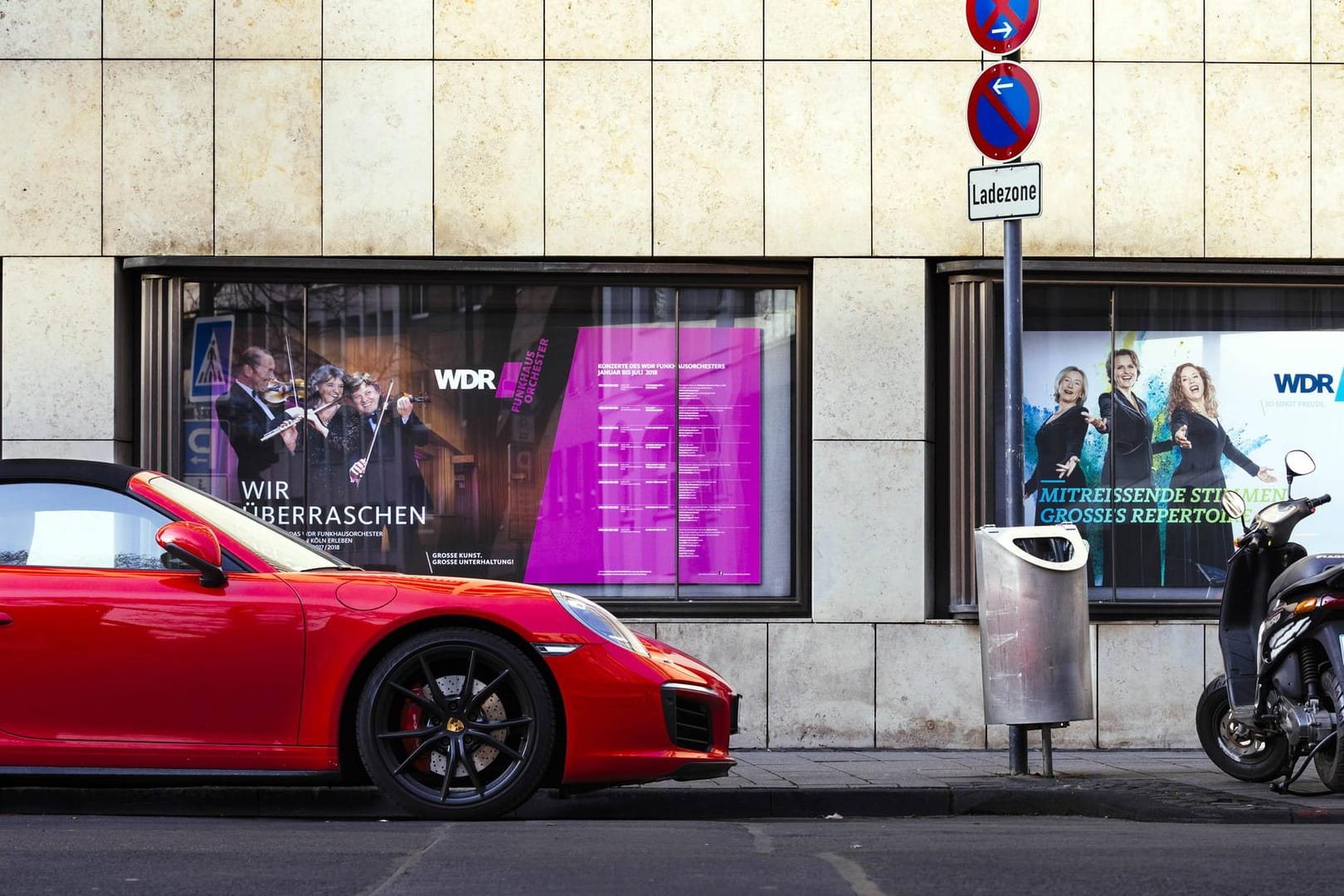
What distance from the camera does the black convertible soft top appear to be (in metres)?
6.68

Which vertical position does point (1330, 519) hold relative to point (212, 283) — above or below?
below

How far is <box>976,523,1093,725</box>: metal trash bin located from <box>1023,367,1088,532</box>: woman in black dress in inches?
111

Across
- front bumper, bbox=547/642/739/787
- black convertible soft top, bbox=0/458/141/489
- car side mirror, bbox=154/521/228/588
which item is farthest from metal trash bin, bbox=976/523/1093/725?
black convertible soft top, bbox=0/458/141/489

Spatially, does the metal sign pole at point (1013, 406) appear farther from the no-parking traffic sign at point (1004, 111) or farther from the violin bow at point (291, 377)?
the violin bow at point (291, 377)

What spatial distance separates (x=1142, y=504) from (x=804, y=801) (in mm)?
4419

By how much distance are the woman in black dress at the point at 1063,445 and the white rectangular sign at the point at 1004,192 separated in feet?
8.85

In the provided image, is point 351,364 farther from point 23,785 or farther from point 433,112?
point 23,785

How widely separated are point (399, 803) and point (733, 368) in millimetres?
4976

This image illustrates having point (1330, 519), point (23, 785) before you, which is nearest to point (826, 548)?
point (1330, 519)

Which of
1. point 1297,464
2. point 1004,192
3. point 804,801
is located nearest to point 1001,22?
point 1004,192

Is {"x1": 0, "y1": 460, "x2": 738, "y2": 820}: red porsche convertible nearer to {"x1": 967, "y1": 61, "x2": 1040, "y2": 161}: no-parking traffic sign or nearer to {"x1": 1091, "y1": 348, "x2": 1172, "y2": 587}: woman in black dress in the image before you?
{"x1": 967, "y1": 61, "x2": 1040, "y2": 161}: no-parking traffic sign

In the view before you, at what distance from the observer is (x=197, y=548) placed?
6.30 meters

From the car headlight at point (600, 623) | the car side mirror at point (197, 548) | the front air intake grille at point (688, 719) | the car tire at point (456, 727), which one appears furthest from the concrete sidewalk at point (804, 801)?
the car side mirror at point (197, 548)

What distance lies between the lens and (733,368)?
10773 mm
